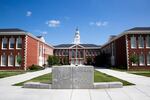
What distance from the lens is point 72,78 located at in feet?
39.4

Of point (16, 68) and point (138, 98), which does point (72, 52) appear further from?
point (138, 98)

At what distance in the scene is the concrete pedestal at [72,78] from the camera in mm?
12023

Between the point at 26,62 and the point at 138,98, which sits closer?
the point at 138,98

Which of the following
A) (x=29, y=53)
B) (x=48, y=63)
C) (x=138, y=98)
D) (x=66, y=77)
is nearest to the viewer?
(x=138, y=98)

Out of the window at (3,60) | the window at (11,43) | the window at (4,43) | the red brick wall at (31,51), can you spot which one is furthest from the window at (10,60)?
the red brick wall at (31,51)

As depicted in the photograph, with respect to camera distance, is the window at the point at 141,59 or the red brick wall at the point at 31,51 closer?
the window at the point at 141,59

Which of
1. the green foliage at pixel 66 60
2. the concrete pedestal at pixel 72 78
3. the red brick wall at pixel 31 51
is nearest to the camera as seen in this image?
the concrete pedestal at pixel 72 78

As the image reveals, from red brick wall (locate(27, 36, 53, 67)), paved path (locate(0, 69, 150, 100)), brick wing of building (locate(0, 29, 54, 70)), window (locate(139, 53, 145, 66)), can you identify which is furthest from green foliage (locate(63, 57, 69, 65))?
paved path (locate(0, 69, 150, 100))

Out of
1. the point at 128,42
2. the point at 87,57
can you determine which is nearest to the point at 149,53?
the point at 128,42

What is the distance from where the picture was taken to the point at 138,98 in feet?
29.7

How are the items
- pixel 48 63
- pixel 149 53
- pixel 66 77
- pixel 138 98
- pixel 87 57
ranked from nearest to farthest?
pixel 138 98 → pixel 66 77 → pixel 149 53 → pixel 48 63 → pixel 87 57

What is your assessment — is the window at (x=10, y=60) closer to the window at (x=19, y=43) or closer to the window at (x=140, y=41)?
the window at (x=19, y=43)

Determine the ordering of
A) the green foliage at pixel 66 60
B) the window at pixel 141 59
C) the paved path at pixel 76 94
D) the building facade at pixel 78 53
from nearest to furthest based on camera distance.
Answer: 1. the paved path at pixel 76 94
2. the window at pixel 141 59
3. the green foliage at pixel 66 60
4. the building facade at pixel 78 53

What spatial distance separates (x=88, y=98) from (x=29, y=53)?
3145 cm
